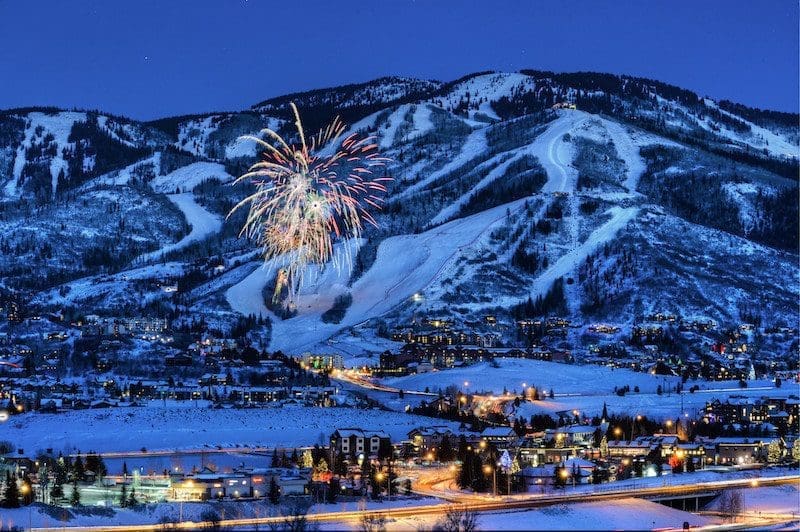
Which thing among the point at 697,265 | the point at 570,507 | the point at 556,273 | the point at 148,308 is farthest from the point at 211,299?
the point at 570,507

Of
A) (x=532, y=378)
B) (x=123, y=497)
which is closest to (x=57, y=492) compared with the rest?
(x=123, y=497)

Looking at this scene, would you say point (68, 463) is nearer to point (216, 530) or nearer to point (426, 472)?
point (426, 472)

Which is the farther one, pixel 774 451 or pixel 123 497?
pixel 774 451

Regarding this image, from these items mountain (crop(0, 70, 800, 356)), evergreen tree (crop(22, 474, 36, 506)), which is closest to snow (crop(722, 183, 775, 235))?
mountain (crop(0, 70, 800, 356))

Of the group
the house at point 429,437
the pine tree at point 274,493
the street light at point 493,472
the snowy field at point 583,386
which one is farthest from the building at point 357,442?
the snowy field at point 583,386

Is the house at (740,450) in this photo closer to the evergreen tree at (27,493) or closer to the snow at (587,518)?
the snow at (587,518)

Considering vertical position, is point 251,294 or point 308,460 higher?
point 251,294

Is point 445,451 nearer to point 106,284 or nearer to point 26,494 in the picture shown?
point 26,494
